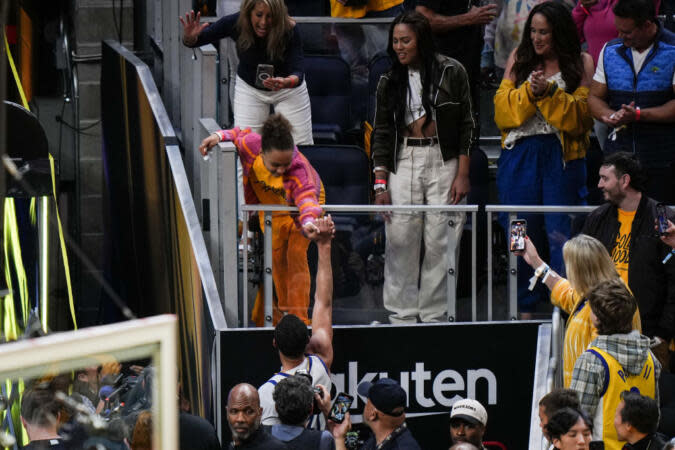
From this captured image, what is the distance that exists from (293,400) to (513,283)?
2.51 metres

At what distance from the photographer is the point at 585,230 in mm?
7227

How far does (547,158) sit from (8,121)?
12.1 feet

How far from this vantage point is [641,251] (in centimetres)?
700

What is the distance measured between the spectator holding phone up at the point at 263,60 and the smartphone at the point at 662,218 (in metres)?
2.50

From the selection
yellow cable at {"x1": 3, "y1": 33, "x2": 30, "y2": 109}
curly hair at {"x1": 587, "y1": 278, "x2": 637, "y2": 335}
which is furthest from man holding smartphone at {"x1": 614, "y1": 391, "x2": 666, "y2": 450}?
yellow cable at {"x1": 3, "y1": 33, "x2": 30, "y2": 109}

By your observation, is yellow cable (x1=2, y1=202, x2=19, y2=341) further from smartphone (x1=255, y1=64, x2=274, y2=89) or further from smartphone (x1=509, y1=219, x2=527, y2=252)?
smartphone (x1=509, y1=219, x2=527, y2=252)

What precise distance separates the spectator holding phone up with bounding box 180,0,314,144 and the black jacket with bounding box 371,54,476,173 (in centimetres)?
62

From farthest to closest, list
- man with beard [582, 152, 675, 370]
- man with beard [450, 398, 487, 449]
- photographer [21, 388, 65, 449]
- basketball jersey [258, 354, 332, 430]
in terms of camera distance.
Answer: man with beard [582, 152, 675, 370], basketball jersey [258, 354, 332, 430], man with beard [450, 398, 487, 449], photographer [21, 388, 65, 449]

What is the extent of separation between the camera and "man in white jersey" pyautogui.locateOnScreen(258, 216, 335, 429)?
659 centimetres

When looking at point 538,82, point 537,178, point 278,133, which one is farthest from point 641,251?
point 278,133

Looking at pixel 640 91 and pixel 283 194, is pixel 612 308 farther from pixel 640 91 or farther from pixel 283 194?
pixel 640 91

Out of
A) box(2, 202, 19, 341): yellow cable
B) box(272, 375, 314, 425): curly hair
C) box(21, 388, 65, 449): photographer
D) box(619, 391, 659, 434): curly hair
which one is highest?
box(21, 388, 65, 449): photographer

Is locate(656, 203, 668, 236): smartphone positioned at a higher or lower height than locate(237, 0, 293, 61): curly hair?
lower

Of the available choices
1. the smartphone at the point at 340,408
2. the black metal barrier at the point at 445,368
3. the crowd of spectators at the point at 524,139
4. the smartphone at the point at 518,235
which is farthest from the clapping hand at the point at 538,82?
the smartphone at the point at 340,408
